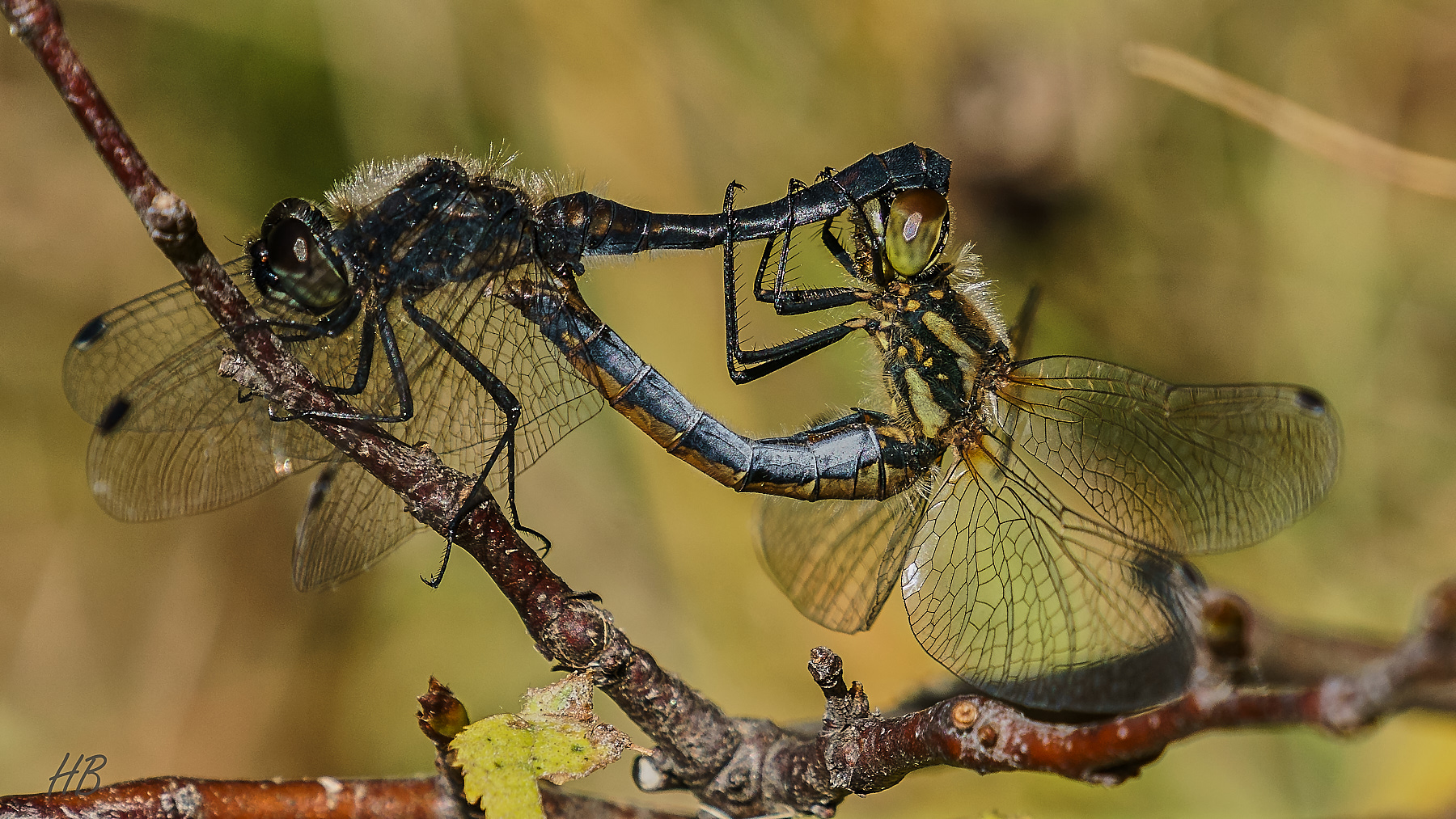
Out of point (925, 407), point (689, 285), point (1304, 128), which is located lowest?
point (925, 407)

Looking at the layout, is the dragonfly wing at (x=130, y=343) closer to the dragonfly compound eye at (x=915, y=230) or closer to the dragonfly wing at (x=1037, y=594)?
the dragonfly compound eye at (x=915, y=230)

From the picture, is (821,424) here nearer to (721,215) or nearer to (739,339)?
(739,339)

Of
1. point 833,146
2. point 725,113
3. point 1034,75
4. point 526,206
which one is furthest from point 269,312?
point 1034,75

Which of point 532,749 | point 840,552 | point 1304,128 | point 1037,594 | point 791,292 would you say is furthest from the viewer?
point 1304,128

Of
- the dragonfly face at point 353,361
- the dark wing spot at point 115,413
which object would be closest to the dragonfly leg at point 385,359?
the dragonfly face at point 353,361

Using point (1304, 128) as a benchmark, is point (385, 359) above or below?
below

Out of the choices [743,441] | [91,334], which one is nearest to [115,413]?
[91,334]

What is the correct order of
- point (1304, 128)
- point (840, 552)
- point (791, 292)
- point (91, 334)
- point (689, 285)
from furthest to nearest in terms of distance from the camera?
1. point (689, 285)
2. point (1304, 128)
3. point (840, 552)
4. point (791, 292)
5. point (91, 334)
